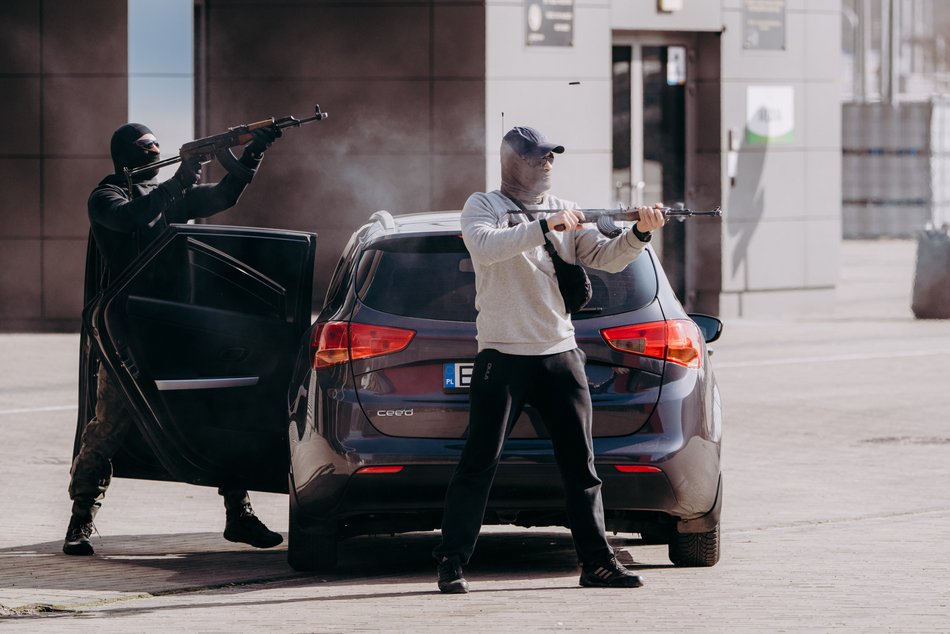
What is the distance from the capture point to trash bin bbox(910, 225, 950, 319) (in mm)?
18844

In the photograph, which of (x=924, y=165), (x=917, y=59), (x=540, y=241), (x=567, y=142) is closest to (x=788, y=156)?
(x=567, y=142)

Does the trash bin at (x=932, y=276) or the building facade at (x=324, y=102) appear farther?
the trash bin at (x=932, y=276)

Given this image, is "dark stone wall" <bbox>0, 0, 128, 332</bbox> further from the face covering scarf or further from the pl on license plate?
the face covering scarf

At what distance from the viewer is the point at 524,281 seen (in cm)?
587

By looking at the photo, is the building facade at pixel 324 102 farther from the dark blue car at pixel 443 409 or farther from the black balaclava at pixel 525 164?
the black balaclava at pixel 525 164

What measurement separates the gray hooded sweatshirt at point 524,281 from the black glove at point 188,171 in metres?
1.71

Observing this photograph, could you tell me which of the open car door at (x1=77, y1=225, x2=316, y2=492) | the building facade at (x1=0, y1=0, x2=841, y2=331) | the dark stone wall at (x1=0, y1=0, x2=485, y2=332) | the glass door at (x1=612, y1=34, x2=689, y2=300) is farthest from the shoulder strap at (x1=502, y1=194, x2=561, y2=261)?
the glass door at (x1=612, y1=34, x2=689, y2=300)

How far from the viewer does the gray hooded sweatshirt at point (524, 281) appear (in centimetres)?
585

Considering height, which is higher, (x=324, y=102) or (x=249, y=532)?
(x=324, y=102)

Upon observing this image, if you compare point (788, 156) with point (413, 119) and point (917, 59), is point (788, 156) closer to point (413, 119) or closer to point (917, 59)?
point (413, 119)

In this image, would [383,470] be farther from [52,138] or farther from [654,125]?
[654,125]

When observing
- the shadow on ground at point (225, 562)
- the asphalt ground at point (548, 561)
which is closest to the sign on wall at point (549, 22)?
the asphalt ground at point (548, 561)

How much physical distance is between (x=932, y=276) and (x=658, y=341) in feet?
44.4

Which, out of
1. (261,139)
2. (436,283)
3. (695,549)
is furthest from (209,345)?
(695,549)
